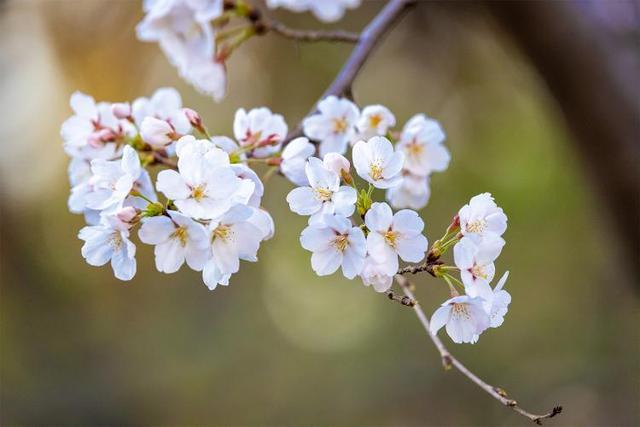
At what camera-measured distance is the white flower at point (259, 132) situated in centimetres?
70

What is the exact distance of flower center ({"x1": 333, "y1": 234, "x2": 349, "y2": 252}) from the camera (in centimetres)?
55

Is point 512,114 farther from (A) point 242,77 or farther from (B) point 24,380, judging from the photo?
(B) point 24,380

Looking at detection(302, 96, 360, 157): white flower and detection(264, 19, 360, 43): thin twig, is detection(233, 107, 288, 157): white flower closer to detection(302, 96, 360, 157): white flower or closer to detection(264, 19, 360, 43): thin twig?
detection(302, 96, 360, 157): white flower

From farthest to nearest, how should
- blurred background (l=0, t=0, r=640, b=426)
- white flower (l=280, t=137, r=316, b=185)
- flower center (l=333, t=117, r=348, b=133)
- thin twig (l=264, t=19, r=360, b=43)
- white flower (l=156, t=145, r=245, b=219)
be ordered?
blurred background (l=0, t=0, r=640, b=426) < thin twig (l=264, t=19, r=360, b=43) < flower center (l=333, t=117, r=348, b=133) < white flower (l=280, t=137, r=316, b=185) < white flower (l=156, t=145, r=245, b=219)

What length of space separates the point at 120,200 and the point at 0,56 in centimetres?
274

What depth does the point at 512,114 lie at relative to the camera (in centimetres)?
290

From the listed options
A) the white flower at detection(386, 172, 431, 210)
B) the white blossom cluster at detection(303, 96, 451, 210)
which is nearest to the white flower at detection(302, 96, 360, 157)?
the white blossom cluster at detection(303, 96, 451, 210)

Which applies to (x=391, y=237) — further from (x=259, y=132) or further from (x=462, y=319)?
(x=259, y=132)

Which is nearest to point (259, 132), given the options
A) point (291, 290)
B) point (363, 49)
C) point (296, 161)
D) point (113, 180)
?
point (296, 161)

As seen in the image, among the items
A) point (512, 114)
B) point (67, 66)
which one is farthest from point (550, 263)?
point (67, 66)

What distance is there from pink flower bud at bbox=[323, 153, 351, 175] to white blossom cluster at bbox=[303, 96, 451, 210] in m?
0.13

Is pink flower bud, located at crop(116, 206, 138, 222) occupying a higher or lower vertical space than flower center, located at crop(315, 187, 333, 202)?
lower

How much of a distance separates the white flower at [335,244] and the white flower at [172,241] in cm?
9

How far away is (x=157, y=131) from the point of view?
67 centimetres
